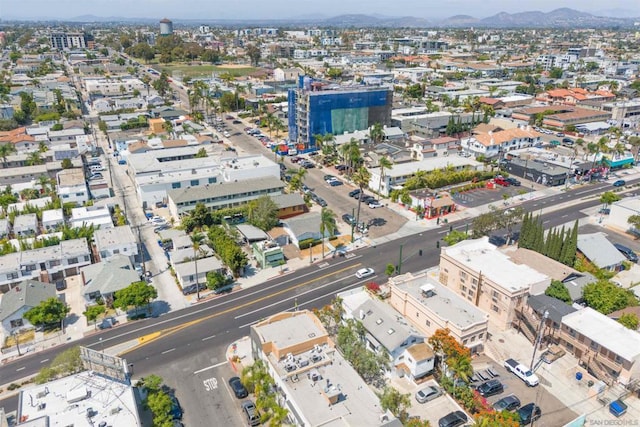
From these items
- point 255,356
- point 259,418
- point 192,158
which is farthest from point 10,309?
point 192,158

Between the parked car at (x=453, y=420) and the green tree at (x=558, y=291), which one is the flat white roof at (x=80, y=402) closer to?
the parked car at (x=453, y=420)

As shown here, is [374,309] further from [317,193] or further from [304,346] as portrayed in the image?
[317,193]

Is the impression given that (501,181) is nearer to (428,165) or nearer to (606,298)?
(428,165)

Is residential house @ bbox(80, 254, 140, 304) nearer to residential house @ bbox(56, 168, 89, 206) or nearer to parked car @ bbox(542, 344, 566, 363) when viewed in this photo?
residential house @ bbox(56, 168, 89, 206)

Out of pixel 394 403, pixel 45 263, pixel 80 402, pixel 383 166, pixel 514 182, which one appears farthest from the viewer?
pixel 514 182

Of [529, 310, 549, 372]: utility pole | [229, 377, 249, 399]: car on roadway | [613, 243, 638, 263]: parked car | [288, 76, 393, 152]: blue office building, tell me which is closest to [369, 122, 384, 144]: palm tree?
[288, 76, 393, 152]: blue office building

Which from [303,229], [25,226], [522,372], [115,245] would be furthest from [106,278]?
[522,372]
